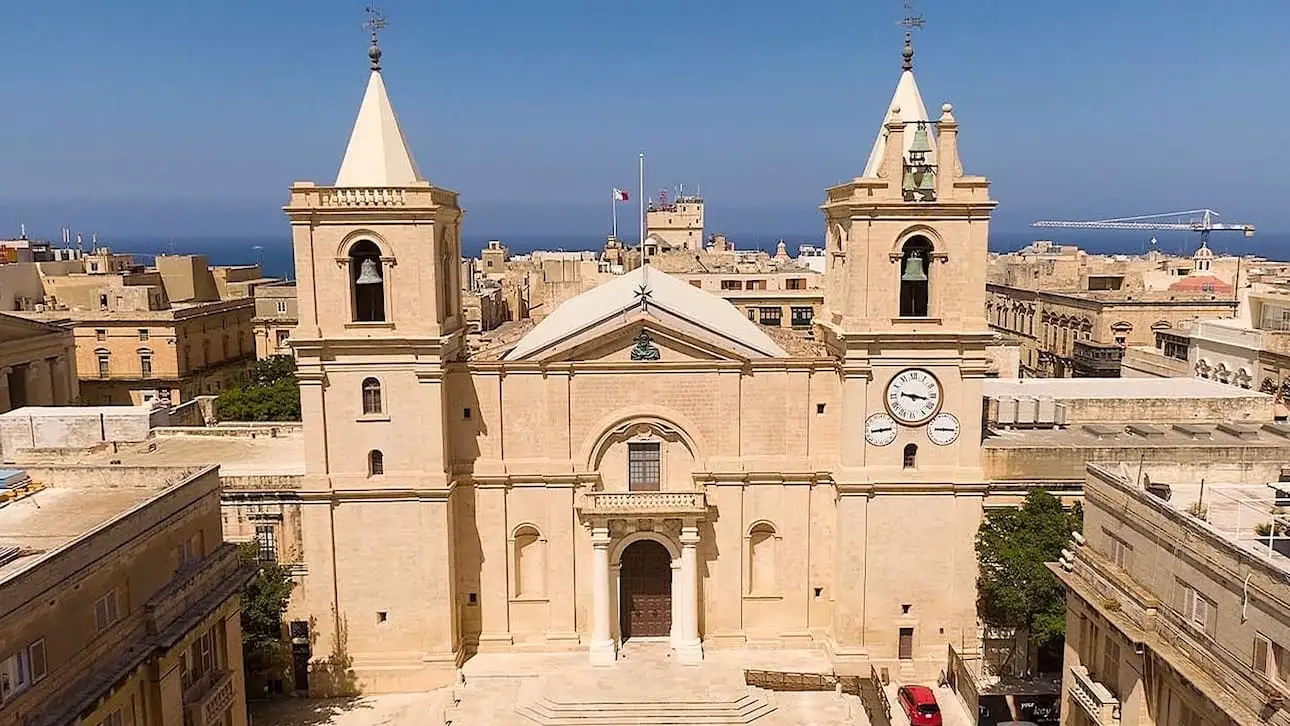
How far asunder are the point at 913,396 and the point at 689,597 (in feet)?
34.2

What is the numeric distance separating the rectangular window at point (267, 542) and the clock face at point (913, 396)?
70.8 feet

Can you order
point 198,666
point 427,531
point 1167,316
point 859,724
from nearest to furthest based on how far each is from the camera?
point 198,666
point 859,724
point 427,531
point 1167,316

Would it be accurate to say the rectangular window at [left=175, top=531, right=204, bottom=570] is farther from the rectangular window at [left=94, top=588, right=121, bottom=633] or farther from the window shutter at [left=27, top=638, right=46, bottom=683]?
the window shutter at [left=27, top=638, right=46, bottom=683]

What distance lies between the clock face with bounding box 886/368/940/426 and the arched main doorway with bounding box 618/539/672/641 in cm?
973

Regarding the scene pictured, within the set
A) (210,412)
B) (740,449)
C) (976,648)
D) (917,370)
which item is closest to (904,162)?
(917,370)

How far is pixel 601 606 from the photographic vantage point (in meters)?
33.2

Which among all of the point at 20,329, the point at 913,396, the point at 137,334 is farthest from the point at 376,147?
the point at 137,334

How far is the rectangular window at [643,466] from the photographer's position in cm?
3366

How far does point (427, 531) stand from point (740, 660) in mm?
11800

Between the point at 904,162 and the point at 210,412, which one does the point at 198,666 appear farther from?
the point at 210,412

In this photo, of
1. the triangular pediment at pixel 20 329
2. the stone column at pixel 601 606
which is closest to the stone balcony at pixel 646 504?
the stone column at pixel 601 606

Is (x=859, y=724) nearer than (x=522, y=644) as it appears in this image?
Yes

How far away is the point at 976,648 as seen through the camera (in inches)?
1296

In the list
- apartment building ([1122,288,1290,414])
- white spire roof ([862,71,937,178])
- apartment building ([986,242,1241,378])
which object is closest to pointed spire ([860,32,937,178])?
white spire roof ([862,71,937,178])
